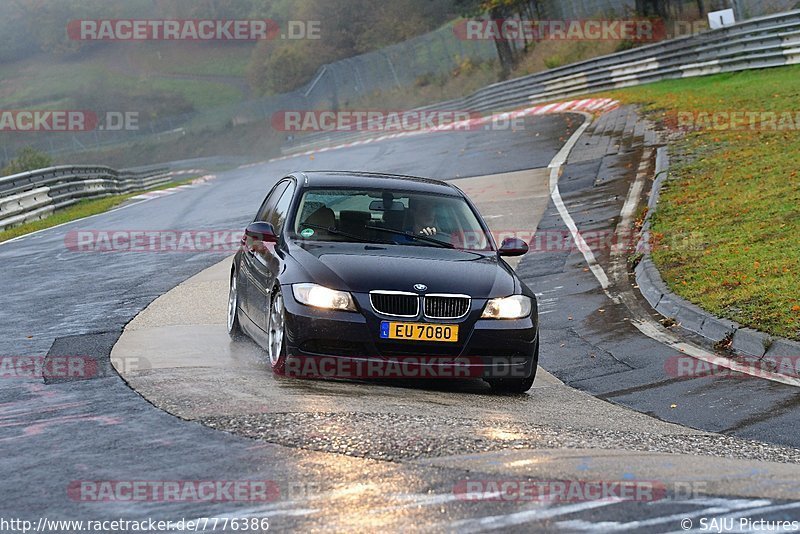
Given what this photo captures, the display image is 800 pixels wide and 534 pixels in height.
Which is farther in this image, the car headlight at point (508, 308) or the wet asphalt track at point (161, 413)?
the car headlight at point (508, 308)

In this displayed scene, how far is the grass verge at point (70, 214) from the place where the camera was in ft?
84.8

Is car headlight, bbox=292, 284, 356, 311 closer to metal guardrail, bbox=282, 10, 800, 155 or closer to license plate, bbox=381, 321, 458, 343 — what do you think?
license plate, bbox=381, 321, 458, 343

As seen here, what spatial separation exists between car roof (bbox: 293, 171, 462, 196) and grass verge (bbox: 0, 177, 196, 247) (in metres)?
14.6

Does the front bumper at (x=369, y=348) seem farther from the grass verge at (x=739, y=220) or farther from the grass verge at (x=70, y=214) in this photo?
the grass verge at (x=70, y=214)

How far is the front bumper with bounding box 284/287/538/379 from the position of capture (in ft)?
28.8

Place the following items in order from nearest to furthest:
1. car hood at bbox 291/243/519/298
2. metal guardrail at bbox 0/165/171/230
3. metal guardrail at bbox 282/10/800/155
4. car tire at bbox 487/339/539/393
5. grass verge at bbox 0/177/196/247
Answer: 1. car hood at bbox 291/243/519/298
2. car tire at bbox 487/339/539/393
3. grass verge at bbox 0/177/196/247
4. metal guardrail at bbox 0/165/171/230
5. metal guardrail at bbox 282/10/800/155

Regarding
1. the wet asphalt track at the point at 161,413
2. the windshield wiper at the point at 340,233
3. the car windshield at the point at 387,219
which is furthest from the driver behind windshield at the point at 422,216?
the wet asphalt track at the point at 161,413

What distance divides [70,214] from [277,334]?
2206 cm

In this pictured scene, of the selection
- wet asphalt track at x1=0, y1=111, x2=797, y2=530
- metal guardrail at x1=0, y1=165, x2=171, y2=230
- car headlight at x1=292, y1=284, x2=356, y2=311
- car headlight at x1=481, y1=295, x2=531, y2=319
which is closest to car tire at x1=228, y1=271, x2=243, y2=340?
wet asphalt track at x1=0, y1=111, x2=797, y2=530

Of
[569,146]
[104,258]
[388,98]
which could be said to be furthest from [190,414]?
[388,98]

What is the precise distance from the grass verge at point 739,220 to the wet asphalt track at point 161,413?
997 millimetres

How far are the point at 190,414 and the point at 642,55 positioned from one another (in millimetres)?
36989

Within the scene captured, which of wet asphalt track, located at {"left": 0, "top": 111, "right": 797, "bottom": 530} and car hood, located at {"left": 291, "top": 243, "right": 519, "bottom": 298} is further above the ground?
car hood, located at {"left": 291, "top": 243, "right": 519, "bottom": 298}

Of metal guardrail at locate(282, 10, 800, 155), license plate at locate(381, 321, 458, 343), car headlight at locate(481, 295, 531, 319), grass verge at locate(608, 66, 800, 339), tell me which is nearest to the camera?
license plate at locate(381, 321, 458, 343)
